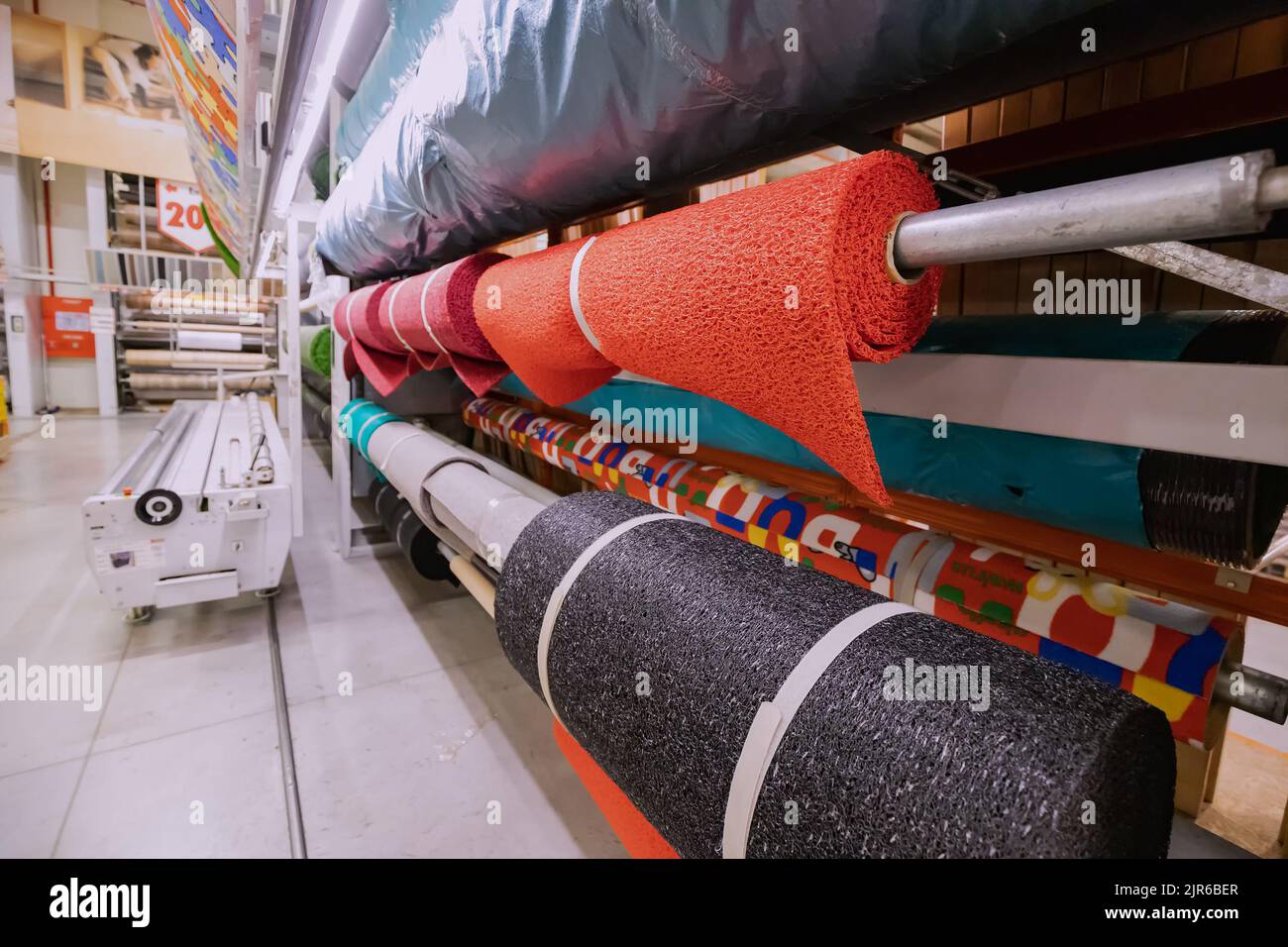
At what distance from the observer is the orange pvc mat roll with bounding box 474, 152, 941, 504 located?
43cm

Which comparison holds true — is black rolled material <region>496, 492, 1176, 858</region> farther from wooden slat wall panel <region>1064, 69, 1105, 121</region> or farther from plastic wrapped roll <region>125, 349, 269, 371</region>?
plastic wrapped roll <region>125, 349, 269, 371</region>

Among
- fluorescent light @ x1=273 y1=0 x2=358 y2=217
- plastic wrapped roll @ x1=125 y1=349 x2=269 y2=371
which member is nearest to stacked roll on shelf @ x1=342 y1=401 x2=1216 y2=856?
fluorescent light @ x1=273 y1=0 x2=358 y2=217

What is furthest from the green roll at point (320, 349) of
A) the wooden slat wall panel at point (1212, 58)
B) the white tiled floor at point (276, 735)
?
the wooden slat wall panel at point (1212, 58)

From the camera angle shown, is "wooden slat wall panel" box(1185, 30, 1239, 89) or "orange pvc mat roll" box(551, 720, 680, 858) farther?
"wooden slat wall panel" box(1185, 30, 1239, 89)

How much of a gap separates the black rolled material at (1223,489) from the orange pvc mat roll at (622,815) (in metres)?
0.58

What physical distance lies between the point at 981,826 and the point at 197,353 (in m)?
7.92

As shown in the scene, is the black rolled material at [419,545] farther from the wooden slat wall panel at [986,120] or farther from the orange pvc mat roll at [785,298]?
the wooden slat wall panel at [986,120]

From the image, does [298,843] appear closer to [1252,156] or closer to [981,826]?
[981,826]

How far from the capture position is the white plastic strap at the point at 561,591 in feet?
2.19

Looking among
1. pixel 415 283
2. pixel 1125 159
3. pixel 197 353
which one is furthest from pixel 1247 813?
pixel 197 353

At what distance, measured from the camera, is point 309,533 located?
2.80 m

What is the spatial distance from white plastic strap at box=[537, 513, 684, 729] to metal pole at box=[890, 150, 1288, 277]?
0.39 metres

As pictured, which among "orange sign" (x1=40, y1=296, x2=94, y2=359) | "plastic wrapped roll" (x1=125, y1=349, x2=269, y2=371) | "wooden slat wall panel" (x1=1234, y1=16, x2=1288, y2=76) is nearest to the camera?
"wooden slat wall panel" (x1=1234, y1=16, x2=1288, y2=76)

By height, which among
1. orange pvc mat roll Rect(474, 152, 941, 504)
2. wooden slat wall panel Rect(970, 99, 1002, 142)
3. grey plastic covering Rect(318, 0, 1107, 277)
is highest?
wooden slat wall panel Rect(970, 99, 1002, 142)
